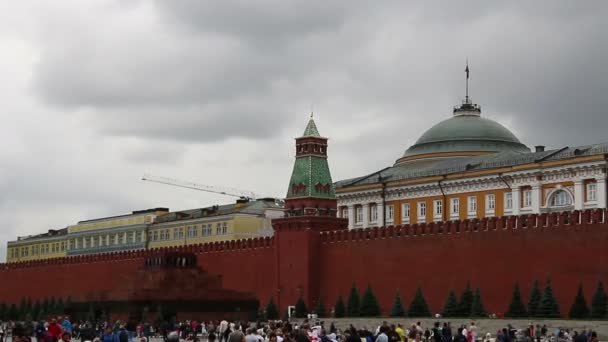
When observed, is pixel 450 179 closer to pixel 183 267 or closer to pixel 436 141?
pixel 436 141

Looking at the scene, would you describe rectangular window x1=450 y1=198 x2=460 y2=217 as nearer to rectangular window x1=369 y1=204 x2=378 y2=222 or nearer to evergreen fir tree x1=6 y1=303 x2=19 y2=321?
rectangular window x1=369 y1=204 x2=378 y2=222

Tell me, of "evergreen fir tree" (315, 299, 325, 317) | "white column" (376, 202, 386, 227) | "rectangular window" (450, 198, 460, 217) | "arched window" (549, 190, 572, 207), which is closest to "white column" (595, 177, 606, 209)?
"arched window" (549, 190, 572, 207)

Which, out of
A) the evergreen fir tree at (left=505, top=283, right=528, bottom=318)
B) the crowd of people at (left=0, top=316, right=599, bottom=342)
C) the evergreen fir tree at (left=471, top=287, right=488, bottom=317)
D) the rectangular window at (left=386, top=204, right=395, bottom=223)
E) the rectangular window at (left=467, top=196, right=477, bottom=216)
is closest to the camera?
the crowd of people at (left=0, top=316, right=599, bottom=342)

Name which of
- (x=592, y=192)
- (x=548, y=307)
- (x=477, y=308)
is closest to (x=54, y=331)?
(x=548, y=307)

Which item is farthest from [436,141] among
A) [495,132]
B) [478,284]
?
[478,284]

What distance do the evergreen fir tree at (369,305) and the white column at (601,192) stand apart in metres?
11.6

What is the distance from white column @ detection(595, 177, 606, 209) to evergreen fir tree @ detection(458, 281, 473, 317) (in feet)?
36.8

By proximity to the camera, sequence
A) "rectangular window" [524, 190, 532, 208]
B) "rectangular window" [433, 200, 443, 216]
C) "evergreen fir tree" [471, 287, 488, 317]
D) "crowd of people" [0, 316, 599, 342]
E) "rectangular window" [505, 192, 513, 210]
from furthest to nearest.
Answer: "rectangular window" [433, 200, 443, 216] → "rectangular window" [505, 192, 513, 210] → "rectangular window" [524, 190, 532, 208] → "evergreen fir tree" [471, 287, 488, 317] → "crowd of people" [0, 316, 599, 342]

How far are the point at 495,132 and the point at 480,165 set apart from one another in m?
6.66

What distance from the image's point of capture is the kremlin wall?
44.0 metres

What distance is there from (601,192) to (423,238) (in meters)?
9.40

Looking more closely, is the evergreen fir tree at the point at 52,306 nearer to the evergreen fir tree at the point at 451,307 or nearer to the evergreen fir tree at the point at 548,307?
the evergreen fir tree at the point at 451,307

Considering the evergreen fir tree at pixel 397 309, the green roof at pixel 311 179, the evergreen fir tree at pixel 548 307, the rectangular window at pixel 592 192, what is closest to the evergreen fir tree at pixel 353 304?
the evergreen fir tree at pixel 397 309

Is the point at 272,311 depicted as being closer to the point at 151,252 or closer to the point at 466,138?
the point at 151,252
